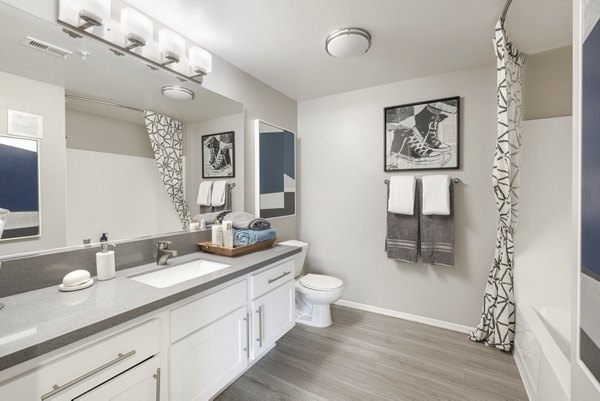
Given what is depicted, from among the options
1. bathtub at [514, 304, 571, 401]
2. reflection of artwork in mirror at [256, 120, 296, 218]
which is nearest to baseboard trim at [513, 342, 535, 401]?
bathtub at [514, 304, 571, 401]

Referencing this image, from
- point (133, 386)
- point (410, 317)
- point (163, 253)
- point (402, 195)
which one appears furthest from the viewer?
point (410, 317)

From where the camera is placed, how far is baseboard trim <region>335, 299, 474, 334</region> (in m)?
2.27

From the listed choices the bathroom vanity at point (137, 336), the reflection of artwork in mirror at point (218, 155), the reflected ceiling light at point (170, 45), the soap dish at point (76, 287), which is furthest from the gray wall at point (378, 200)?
the soap dish at point (76, 287)

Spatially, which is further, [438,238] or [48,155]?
[438,238]

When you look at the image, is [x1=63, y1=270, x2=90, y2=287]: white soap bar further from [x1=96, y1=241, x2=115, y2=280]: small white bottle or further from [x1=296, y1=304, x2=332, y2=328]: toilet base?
[x1=296, y1=304, x2=332, y2=328]: toilet base

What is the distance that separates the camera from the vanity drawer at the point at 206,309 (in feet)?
3.86

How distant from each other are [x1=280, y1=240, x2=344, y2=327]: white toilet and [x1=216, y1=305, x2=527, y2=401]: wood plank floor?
0.35 ft

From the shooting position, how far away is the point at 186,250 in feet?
5.93

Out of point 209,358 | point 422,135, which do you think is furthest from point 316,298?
point 422,135

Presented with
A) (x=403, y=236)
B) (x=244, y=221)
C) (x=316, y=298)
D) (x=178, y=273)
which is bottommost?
(x=316, y=298)

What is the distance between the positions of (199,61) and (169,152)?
662 mm

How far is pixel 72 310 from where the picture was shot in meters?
0.95

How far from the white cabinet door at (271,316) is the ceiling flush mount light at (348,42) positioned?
1.77m

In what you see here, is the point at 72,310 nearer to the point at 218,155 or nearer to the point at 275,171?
the point at 218,155
